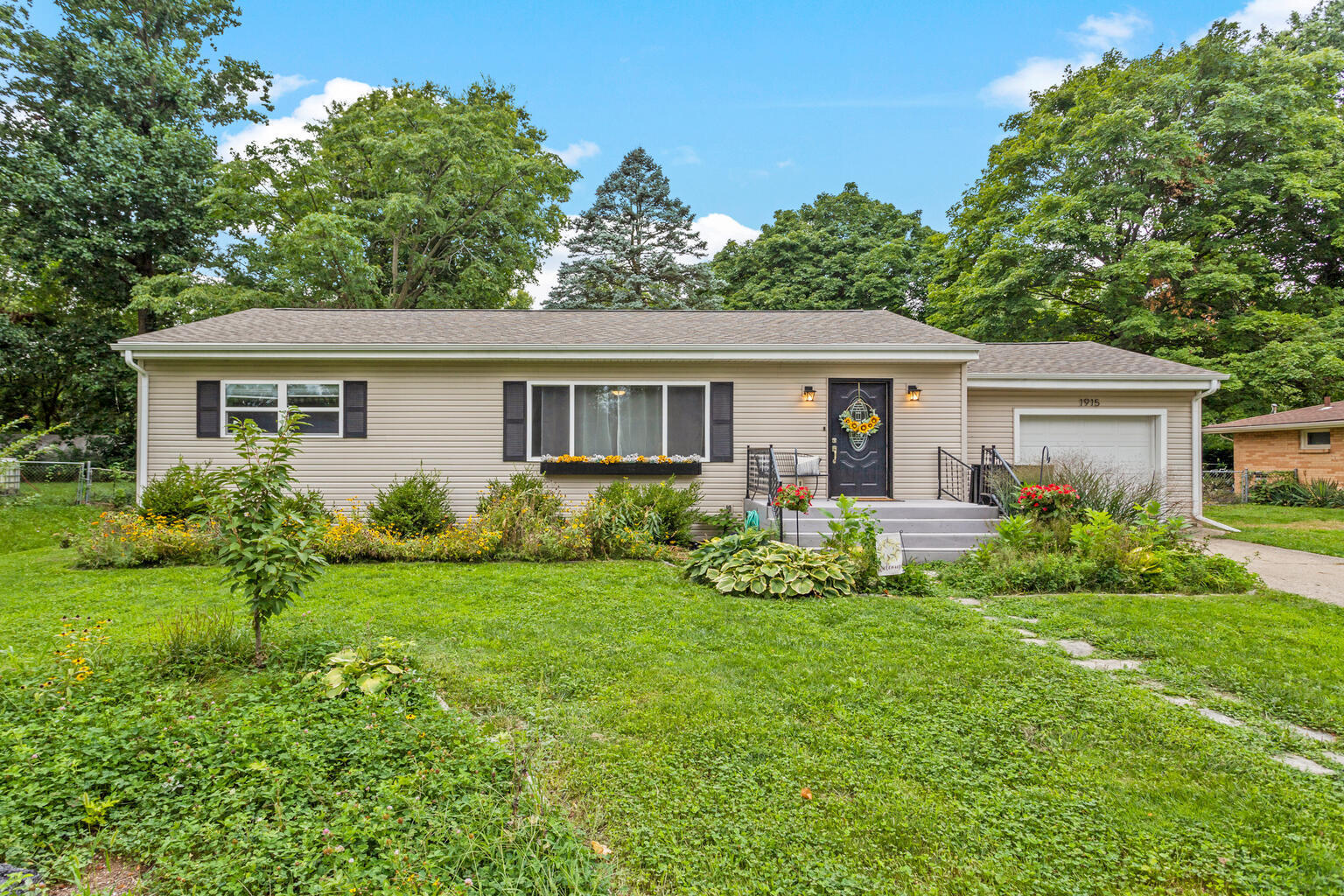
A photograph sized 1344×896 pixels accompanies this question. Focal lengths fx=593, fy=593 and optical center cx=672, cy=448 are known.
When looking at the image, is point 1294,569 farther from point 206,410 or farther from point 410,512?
point 206,410

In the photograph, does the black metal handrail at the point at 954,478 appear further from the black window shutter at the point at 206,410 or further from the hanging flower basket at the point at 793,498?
the black window shutter at the point at 206,410

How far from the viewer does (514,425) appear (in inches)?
348

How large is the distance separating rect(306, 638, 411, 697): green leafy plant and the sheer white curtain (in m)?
5.62

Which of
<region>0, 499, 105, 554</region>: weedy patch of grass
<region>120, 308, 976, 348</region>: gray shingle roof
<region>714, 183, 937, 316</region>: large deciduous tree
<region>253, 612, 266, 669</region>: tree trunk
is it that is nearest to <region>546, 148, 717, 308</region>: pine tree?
<region>714, 183, 937, 316</region>: large deciduous tree

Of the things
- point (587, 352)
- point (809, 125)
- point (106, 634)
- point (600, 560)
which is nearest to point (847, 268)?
point (809, 125)

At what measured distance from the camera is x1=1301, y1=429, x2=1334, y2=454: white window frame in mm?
14266

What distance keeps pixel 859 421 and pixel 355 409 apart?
7489 millimetres

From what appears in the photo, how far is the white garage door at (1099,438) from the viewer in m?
9.62

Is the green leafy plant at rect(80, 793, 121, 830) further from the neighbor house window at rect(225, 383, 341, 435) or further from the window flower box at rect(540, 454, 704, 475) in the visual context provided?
the neighbor house window at rect(225, 383, 341, 435)

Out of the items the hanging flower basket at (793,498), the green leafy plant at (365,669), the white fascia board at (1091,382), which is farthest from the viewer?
the white fascia board at (1091,382)

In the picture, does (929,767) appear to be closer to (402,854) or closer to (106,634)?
(402,854)

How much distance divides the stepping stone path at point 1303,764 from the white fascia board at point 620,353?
6.44 m

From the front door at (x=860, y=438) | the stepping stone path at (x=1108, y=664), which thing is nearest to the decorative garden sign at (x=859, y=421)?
the front door at (x=860, y=438)

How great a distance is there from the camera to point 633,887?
1.80m
